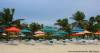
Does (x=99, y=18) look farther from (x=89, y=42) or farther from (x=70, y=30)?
(x=89, y=42)

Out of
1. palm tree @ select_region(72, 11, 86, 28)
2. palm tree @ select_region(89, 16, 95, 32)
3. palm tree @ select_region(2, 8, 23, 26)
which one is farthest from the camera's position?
palm tree @ select_region(72, 11, 86, 28)

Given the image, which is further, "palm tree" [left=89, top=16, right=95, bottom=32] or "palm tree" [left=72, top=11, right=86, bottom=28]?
"palm tree" [left=72, top=11, right=86, bottom=28]

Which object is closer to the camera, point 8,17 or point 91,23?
point 8,17

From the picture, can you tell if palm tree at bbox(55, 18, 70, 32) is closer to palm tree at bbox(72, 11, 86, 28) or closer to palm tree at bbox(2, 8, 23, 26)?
palm tree at bbox(72, 11, 86, 28)

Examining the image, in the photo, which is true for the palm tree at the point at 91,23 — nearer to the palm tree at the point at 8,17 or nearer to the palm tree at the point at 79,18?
the palm tree at the point at 79,18

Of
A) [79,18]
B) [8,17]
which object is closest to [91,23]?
[79,18]

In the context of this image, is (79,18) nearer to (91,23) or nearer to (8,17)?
(91,23)

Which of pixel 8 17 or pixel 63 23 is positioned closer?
pixel 8 17

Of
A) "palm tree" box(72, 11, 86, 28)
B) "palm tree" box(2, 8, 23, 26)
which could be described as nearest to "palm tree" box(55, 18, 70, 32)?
"palm tree" box(72, 11, 86, 28)

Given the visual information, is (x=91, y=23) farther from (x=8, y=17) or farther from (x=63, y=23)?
(x=8, y=17)

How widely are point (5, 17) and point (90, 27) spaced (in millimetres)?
18225

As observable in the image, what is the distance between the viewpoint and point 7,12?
4616 cm

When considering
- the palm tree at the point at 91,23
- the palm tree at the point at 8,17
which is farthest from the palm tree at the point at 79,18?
the palm tree at the point at 8,17

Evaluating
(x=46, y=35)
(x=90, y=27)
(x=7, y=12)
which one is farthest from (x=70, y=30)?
(x=7, y=12)
